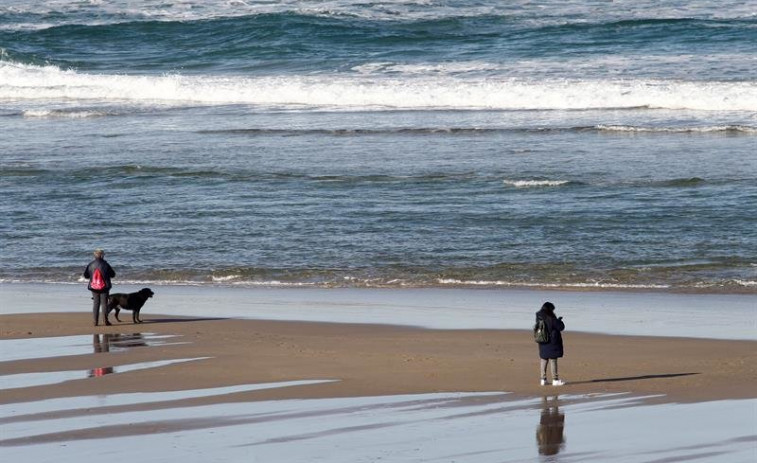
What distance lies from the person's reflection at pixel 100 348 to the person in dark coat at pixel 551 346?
4355mm

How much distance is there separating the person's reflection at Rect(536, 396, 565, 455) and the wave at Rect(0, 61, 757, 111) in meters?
21.7

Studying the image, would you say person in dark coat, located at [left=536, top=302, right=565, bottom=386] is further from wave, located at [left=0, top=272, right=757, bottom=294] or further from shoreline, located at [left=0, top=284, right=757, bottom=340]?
wave, located at [left=0, top=272, right=757, bottom=294]

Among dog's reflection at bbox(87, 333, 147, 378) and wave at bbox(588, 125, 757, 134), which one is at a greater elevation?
wave at bbox(588, 125, 757, 134)

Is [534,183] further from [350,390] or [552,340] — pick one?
[350,390]

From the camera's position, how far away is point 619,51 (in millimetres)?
39500

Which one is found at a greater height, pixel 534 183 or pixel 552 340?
pixel 534 183

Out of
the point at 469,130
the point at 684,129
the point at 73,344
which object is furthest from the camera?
the point at 469,130

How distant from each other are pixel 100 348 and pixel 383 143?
15043 mm

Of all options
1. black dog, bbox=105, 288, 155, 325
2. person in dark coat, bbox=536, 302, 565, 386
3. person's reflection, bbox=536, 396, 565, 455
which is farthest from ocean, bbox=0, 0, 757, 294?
person's reflection, bbox=536, 396, 565, 455

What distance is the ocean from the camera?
1970 cm

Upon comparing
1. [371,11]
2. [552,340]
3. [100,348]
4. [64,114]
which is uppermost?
[371,11]

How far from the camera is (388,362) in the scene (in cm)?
1366

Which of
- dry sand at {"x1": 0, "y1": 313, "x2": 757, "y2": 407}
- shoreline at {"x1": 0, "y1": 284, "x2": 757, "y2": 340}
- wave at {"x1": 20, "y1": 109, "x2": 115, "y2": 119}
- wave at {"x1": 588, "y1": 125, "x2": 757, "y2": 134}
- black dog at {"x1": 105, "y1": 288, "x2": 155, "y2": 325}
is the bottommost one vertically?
dry sand at {"x1": 0, "y1": 313, "x2": 757, "y2": 407}

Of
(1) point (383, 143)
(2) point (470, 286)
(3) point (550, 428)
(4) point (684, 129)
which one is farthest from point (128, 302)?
(4) point (684, 129)
